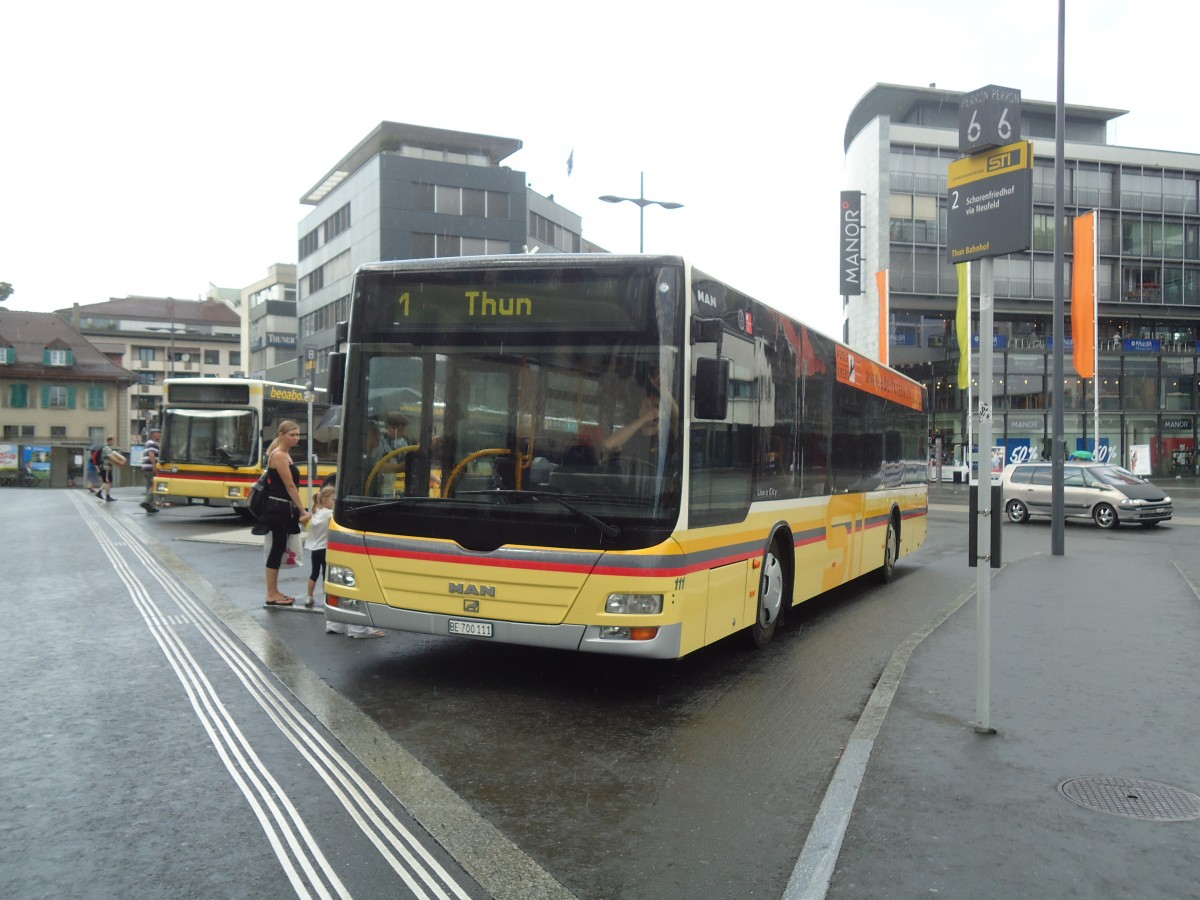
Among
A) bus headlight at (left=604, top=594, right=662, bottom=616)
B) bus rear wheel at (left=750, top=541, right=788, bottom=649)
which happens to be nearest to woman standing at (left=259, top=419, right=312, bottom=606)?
bus rear wheel at (left=750, top=541, right=788, bottom=649)

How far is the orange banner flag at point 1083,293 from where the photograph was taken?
98.1 feet

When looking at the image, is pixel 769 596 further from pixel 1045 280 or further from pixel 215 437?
pixel 1045 280

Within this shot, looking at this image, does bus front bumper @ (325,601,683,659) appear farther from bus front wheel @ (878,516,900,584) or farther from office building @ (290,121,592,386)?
office building @ (290,121,592,386)

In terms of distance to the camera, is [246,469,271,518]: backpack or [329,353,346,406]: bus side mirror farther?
[246,469,271,518]: backpack

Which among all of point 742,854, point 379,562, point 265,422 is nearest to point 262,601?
point 379,562

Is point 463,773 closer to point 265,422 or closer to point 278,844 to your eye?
point 278,844

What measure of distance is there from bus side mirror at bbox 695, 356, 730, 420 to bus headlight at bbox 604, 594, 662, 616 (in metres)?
1.19

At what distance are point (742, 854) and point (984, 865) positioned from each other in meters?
0.94

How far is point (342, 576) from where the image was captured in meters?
7.32

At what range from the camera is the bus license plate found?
671cm

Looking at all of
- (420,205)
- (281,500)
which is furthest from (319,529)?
(420,205)

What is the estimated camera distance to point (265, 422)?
20.3m

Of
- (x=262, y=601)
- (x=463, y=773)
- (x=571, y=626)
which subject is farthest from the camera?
(x=262, y=601)

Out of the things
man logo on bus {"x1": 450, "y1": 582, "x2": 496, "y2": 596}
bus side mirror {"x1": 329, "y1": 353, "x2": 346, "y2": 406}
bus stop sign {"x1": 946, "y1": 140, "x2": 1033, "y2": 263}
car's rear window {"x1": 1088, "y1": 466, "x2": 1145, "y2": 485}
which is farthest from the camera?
car's rear window {"x1": 1088, "y1": 466, "x2": 1145, "y2": 485}
